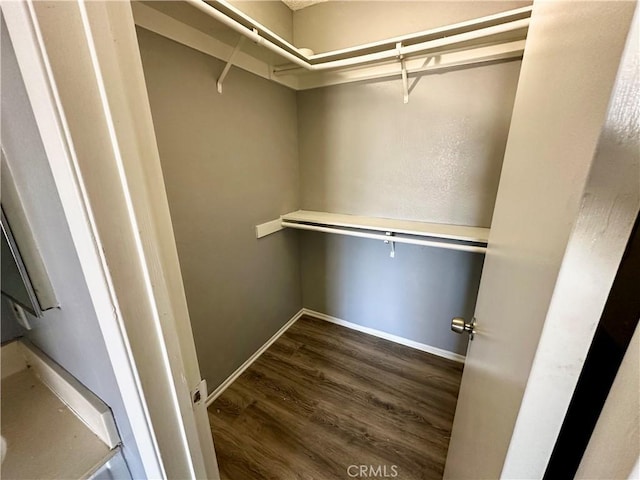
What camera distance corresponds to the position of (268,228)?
6.20 feet

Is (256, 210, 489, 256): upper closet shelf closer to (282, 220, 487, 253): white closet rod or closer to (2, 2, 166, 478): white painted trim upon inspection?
(282, 220, 487, 253): white closet rod

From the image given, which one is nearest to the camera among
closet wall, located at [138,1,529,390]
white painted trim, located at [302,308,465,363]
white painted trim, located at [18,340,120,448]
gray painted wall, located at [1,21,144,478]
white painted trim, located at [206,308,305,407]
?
gray painted wall, located at [1,21,144,478]

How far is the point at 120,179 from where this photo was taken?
1.30ft

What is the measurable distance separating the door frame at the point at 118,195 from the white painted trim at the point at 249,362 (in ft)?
3.60

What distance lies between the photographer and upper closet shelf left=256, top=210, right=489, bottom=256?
1.47 meters

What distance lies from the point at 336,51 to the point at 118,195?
146 cm

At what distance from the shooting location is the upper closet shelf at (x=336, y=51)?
3.57 ft

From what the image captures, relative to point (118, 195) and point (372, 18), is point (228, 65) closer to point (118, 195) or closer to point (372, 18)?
point (372, 18)

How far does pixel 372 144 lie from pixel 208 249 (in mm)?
1313

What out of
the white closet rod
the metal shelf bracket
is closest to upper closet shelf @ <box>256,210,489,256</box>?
the white closet rod

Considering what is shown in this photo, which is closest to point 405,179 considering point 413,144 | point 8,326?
point 413,144

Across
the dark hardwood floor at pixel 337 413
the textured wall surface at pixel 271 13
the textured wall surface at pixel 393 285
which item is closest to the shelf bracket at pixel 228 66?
the textured wall surface at pixel 271 13
